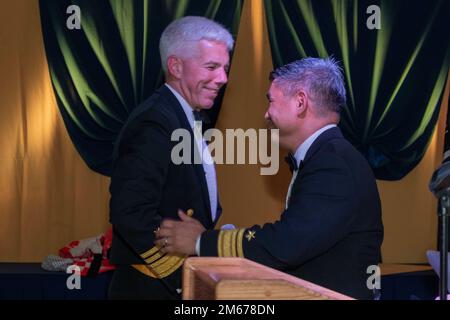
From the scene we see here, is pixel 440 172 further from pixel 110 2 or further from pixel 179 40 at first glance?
pixel 110 2

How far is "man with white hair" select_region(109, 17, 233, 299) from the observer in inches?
91.5

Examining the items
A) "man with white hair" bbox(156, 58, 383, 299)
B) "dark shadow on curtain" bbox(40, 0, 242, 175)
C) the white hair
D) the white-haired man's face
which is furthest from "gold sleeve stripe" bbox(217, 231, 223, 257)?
"dark shadow on curtain" bbox(40, 0, 242, 175)

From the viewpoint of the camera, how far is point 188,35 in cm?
262

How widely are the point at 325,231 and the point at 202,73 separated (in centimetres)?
81

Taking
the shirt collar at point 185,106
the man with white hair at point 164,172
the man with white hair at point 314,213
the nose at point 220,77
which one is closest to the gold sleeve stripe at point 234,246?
the man with white hair at point 314,213

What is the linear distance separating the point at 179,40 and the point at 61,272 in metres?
2.11

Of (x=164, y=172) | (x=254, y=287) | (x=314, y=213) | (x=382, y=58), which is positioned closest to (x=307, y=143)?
(x=314, y=213)

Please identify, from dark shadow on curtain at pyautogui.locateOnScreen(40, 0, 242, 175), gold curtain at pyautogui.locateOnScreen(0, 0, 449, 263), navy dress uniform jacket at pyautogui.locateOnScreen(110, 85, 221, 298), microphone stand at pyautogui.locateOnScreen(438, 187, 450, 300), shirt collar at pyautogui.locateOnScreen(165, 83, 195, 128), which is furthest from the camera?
gold curtain at pyautogui.locateOnScreen(0, 0, 449, 263)

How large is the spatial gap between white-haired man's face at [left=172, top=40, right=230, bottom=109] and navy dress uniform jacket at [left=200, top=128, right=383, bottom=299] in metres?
0.52

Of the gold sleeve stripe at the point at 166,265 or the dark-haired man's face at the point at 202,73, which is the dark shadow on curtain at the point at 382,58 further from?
the gold sleeve stripe at the point at 166,265

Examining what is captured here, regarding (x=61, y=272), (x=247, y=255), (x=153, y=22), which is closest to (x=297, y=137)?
(x=247, y=255)

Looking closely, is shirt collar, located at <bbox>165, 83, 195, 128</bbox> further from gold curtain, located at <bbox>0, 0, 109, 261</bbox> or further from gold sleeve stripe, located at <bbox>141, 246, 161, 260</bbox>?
gold curtain, located at <bbox>0, 0, 109, 261</bbox>

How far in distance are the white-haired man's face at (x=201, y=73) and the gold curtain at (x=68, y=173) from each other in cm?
235

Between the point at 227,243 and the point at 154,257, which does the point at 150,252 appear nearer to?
the point at 154,257
